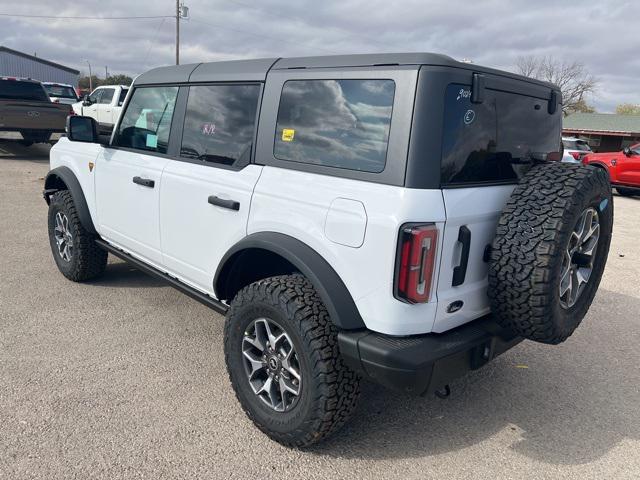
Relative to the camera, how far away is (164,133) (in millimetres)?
3572

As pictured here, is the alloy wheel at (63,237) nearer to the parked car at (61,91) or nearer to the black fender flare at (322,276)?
the black fender flare at (322,276)

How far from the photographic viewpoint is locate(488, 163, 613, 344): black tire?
2.30 metres

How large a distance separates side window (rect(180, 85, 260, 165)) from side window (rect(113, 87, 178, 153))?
0.25 metres

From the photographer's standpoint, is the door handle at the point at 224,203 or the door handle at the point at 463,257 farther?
the door handle at the point at 224,203

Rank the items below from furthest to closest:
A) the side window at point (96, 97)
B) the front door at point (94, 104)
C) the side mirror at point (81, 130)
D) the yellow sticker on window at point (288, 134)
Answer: the side window at point (96, 97) < the front door at point (94, 104) < the side mirror at point (81, 130) < the yellow sticker on window at point (288, 134)

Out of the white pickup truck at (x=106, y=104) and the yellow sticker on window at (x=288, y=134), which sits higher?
the white pickup truck at (x=106, y=104)

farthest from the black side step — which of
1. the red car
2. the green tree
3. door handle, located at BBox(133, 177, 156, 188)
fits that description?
the green tree

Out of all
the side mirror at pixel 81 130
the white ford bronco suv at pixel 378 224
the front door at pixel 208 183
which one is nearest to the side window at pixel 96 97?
the side mirror at pixel 81 130

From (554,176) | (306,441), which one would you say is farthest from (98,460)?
(554,176)

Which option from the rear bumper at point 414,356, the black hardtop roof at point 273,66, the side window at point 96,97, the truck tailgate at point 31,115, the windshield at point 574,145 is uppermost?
the side window at point 96,97

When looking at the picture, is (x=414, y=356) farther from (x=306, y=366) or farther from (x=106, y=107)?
(x=106, y=107)

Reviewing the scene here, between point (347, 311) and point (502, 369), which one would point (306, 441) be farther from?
point (502, 369)

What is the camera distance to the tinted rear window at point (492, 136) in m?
2.33

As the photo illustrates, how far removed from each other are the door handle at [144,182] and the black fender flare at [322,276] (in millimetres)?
1256
